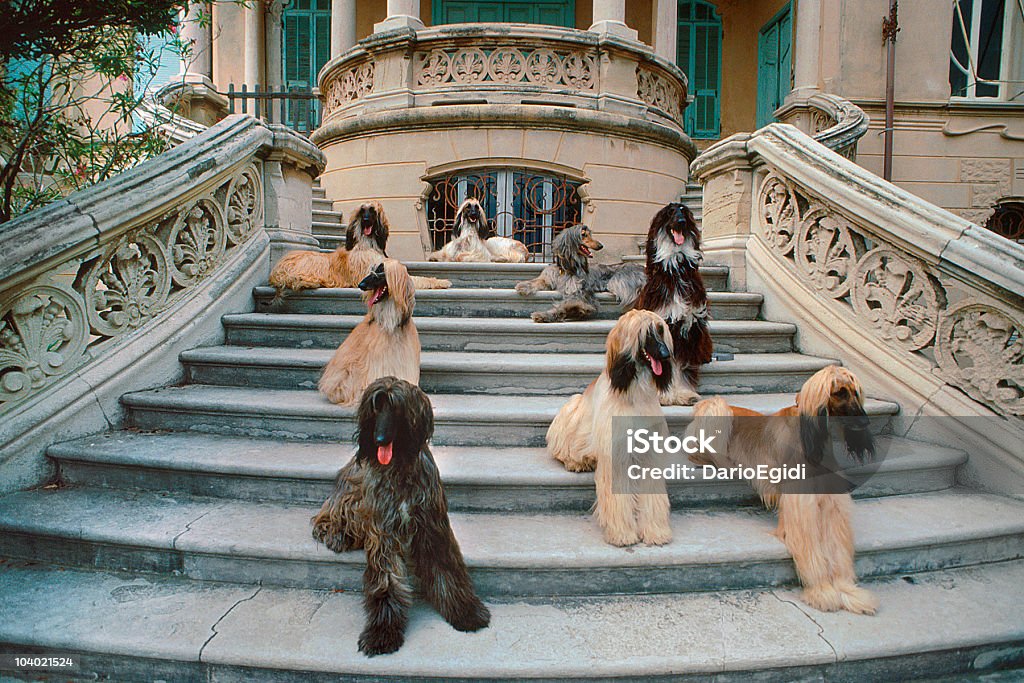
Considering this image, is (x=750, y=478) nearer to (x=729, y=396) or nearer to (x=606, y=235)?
(x=729, y=396)

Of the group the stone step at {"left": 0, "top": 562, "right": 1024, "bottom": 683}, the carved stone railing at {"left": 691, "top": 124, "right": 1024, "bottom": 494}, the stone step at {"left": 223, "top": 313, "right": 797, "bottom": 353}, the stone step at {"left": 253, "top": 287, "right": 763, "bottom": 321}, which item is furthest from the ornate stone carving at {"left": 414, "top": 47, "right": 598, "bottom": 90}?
the stone step at {"left": 0, "top": 562, "right": 1024, "bottom": 683}

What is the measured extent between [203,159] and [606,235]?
17.6 feet

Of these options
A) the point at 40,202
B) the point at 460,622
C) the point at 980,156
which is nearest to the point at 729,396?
the point at 460,622

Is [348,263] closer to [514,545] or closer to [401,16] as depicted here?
[514,545]

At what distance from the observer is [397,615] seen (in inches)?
75.5

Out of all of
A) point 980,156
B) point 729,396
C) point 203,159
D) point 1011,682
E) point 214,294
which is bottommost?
point 1011,682

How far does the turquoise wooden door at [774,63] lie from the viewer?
10430 mm

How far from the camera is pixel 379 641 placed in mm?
1848

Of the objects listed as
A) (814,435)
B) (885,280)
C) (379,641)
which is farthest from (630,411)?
(885,280)

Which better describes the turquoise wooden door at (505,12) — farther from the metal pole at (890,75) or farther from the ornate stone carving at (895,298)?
the ornate stone carving at (895,298)

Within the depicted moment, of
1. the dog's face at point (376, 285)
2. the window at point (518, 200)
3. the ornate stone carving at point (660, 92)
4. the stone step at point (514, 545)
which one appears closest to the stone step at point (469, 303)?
the dog's face at point (376, 285)

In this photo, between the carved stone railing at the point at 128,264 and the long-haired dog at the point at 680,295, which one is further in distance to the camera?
the long-haired dog at the point at 680,295

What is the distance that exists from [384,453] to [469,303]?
2539 millimetres

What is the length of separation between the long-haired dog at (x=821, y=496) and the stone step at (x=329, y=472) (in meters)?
0.47
